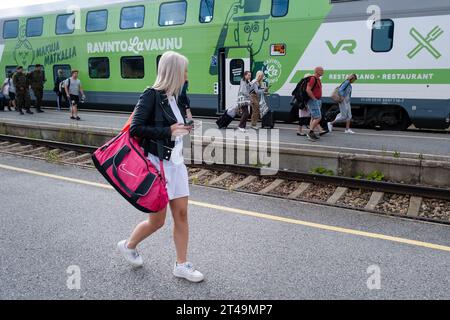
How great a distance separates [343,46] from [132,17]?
7.55 metres

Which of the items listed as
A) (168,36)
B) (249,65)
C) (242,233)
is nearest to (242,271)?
(242,233)

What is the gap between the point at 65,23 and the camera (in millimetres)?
16141

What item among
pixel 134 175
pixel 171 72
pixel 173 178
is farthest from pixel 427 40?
pixel 134 175

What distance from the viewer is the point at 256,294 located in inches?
126

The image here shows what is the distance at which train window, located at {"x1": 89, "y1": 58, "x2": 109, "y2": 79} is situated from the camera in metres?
15.4

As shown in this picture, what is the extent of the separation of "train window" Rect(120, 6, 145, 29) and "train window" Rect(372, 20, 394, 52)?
7.75 metres

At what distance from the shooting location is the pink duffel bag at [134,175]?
309 cm

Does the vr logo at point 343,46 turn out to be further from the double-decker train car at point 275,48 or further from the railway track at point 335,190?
the railway track at point 335,190

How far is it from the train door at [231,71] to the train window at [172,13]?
1949 millimetres

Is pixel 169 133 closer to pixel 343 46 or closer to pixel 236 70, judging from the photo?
pixel 343 46

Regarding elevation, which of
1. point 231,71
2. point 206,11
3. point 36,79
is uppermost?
point 206,11

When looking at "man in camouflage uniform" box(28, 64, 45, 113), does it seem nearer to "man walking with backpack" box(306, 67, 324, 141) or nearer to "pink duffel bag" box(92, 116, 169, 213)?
"man walking with backpack" box(306, 67, 324, 141)

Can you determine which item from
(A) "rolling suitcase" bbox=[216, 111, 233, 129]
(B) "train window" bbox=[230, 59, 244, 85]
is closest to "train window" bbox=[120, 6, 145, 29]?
(B) "train window" bbox=[230, 59, 244, 85]

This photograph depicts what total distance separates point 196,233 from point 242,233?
508 millimetres
